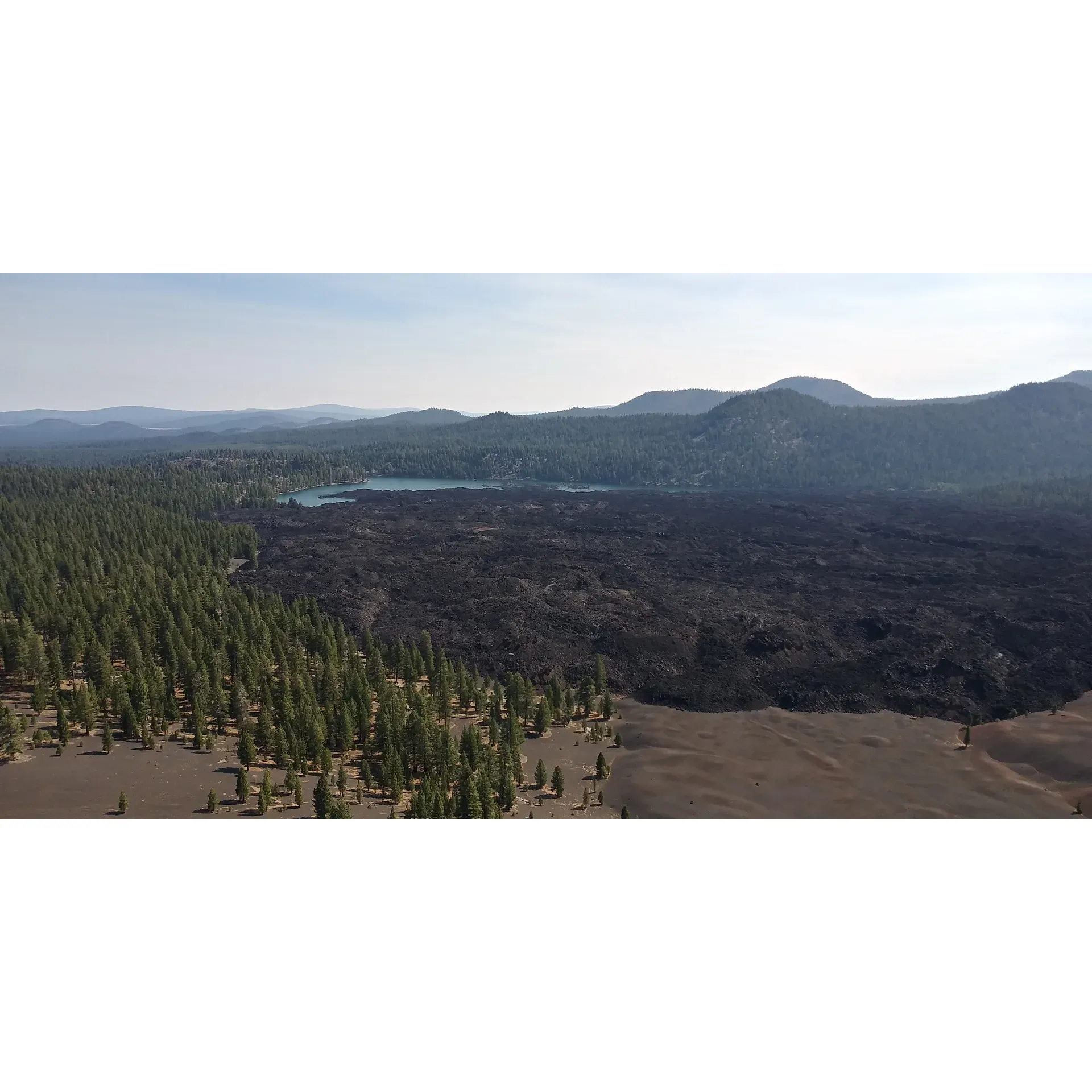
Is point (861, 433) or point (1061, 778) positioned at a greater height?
point (861, 433)

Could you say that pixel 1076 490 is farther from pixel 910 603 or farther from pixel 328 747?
pixel 328 747

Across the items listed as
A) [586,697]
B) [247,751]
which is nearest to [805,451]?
[586,697]

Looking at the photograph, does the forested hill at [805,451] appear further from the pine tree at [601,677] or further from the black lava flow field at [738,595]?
the pine tree at [601,677]

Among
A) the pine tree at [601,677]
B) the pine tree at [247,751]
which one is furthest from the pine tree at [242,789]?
the pine tree at [601,677]

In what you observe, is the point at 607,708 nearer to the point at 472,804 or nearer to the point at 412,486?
the point at 472,804

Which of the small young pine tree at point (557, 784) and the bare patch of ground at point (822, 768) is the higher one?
the small young pine tree at point (557, 784)

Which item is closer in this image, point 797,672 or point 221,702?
point 221,702

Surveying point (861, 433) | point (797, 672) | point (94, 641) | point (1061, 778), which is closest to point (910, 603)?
point (797, 672)

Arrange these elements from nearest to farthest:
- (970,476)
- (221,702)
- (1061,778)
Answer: (1061,778), (221,702), (970,476)
